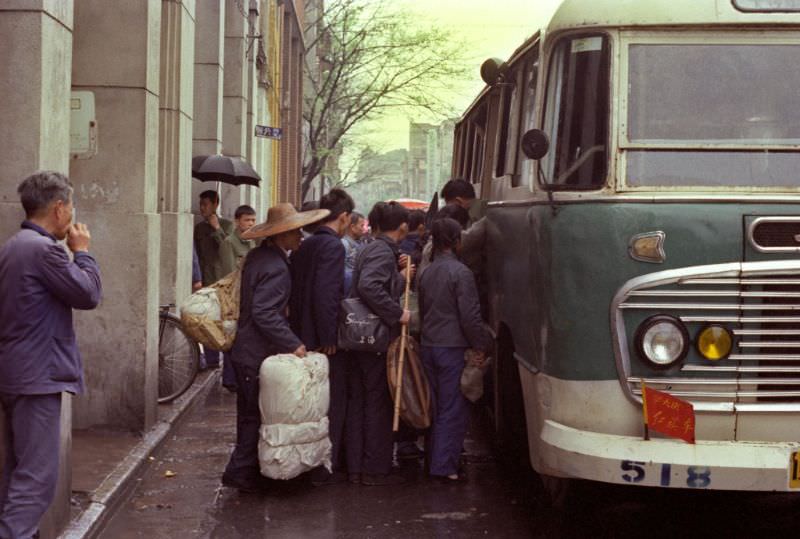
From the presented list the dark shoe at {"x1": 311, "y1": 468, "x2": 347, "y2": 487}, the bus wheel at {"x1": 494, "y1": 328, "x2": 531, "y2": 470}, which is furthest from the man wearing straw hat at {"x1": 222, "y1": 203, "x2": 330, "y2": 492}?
the bus wheel at {"x1": 494, "y1": 328, "x2": 531, "y2": 470}

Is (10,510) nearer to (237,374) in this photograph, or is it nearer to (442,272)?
(237,374)

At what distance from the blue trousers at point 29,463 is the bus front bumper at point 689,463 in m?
2.45

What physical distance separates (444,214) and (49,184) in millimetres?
4852

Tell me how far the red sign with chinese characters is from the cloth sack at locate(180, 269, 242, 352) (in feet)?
10.8

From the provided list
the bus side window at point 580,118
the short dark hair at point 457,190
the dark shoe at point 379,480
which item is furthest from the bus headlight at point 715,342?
the short dark hair at point 457,190

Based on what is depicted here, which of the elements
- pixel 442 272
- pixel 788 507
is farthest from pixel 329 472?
pixel 788 507

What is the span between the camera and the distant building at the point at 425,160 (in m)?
113

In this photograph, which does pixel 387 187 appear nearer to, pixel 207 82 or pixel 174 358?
pixel 207 82

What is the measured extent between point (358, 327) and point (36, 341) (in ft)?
10.1

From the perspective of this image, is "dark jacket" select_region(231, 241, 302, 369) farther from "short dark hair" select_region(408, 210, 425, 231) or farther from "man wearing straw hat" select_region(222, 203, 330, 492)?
"short dark hair" select_region(408, 210, 425, 231)

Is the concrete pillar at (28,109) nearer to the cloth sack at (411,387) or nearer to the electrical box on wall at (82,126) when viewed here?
the electrical box on wall at (82,126)

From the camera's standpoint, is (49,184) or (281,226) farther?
(281,226)

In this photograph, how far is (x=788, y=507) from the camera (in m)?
8.09

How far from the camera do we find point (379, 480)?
9.00m
